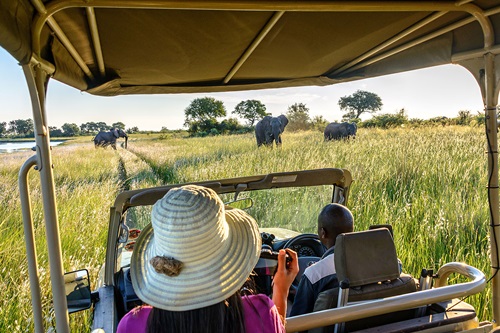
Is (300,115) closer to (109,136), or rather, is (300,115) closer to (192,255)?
(109,136)

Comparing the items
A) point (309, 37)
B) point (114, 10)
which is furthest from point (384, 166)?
point (114, 10)

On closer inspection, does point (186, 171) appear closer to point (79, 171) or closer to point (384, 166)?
point (79, 171)

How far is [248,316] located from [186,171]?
9.52 metres

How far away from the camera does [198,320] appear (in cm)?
124

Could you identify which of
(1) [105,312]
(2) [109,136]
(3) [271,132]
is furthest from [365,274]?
(2) [109,136]

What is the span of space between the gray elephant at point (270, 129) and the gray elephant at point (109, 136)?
11044mm

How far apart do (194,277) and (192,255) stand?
70 millimetres

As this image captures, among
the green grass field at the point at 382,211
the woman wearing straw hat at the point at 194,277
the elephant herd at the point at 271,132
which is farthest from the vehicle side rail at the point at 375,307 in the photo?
the elephant herd at the point at 271,132

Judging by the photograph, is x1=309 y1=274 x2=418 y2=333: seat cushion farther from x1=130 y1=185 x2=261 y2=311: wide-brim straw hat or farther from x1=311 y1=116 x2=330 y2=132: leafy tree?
x1=311 y1=116 x2=330 y2=132: leafy tree

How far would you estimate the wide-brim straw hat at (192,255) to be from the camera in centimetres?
121

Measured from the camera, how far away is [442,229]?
450cm

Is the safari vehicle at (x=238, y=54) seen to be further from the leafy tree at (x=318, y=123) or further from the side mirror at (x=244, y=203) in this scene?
the leafy tree at (x=318, y=123)

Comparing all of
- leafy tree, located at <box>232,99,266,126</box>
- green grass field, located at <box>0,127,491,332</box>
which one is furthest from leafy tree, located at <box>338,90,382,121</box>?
green grass field, located at <box>0,127,491,332</box>

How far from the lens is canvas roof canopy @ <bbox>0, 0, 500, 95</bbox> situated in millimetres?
1994
